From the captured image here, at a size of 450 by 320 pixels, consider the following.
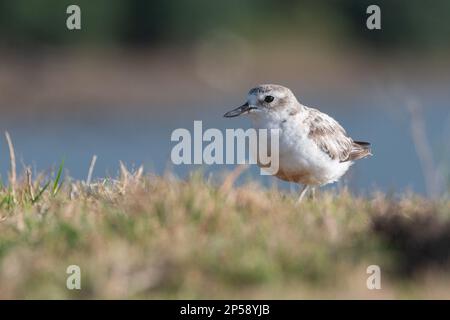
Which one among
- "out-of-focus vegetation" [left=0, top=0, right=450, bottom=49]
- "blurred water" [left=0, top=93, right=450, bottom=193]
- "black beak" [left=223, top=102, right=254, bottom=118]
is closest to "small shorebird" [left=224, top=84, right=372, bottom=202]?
"black beak" [left=223, top=102, right=254, bottom=118]

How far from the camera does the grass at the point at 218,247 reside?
613cm

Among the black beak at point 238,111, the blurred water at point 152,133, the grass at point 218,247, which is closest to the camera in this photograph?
the grass at point 218,247

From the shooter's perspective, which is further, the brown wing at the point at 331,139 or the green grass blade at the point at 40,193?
the brown wing at the point at 331,139

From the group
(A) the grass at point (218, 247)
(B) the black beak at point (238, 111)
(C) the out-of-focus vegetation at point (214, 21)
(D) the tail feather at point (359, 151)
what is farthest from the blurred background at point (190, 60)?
(A) the grass at point (218, 247)

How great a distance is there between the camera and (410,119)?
328 inches

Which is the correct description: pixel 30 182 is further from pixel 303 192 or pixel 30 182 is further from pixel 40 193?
pixel 303 192

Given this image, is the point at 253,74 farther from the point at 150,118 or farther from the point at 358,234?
the point at 358,234

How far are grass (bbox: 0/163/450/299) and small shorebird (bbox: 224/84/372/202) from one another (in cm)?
153

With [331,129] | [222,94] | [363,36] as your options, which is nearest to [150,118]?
[222,94]

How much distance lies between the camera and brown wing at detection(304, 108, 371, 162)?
375 inches

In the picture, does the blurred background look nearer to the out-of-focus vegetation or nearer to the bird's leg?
the out-of-focus vegetation

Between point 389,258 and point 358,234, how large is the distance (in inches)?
14.7

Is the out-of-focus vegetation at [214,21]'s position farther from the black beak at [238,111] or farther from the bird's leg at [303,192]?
the bird's leg at [303,192]

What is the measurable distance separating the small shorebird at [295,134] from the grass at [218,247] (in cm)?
153
